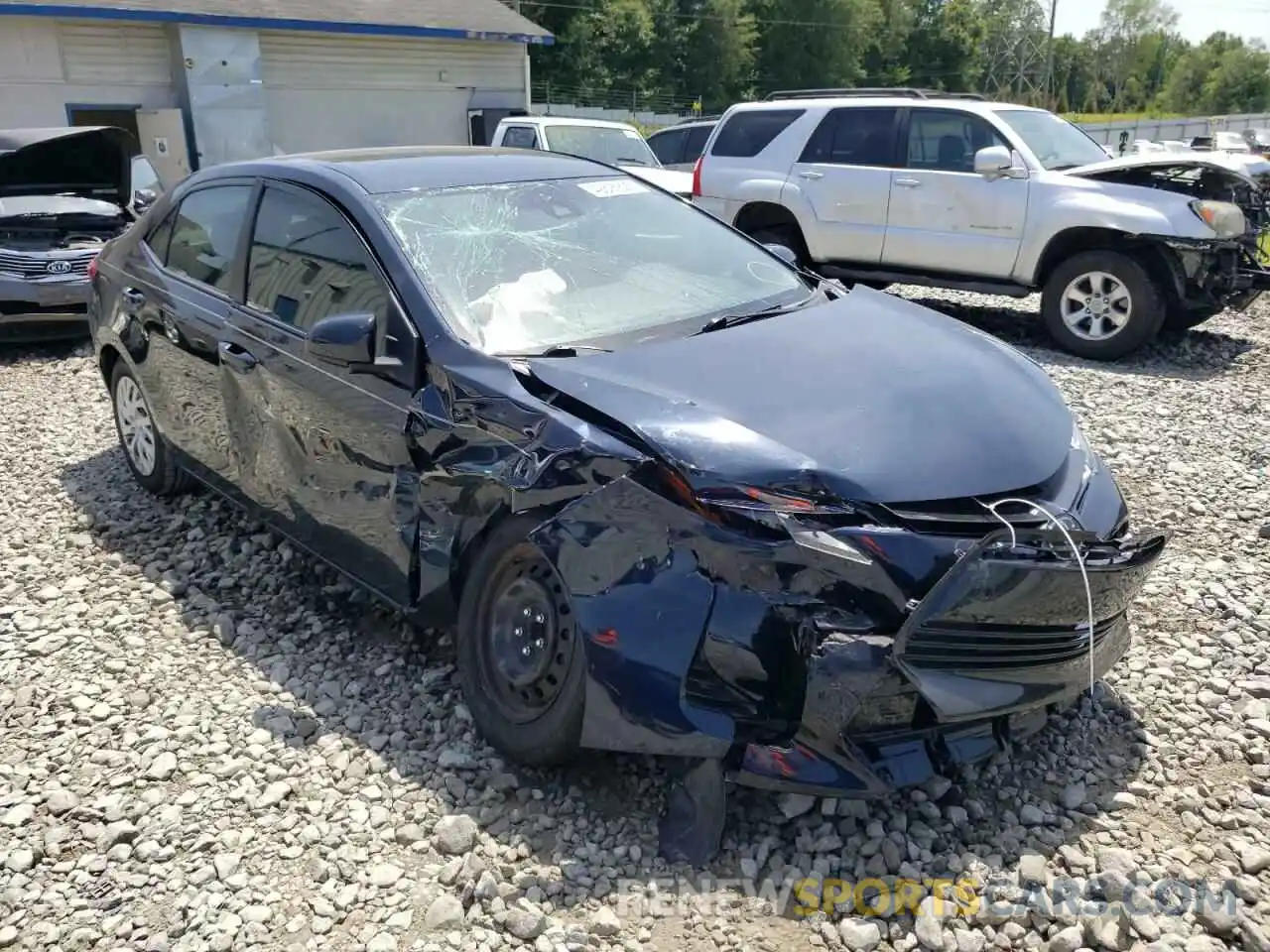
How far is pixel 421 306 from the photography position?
133 inches

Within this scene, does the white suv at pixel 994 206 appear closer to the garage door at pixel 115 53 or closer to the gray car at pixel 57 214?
the gray car at pixel 57 214

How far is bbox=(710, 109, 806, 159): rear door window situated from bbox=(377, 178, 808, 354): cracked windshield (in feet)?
19.5

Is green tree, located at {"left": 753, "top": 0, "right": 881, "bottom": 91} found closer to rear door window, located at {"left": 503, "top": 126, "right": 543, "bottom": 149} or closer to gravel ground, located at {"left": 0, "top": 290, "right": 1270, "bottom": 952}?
rear door window, located at {"left": 503, "top": 126, "right": 543, "bottom": 149}

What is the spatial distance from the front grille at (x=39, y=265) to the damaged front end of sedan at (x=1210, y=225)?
800cm

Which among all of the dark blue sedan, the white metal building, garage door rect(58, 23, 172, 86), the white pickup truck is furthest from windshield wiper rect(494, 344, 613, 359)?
garage door rect(58, 23, 172, 86)

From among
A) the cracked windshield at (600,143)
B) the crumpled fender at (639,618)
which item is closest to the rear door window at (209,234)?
the crumpled fender at (639,618)

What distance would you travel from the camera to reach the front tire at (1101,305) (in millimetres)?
7645

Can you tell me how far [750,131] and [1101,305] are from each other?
3.78 m

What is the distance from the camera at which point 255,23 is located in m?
16.9

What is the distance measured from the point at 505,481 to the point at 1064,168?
7027mm

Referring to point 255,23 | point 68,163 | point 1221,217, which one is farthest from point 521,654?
point 255,23

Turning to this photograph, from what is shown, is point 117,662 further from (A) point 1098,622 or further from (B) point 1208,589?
(B) point 1208,589

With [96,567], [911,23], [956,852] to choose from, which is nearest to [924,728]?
[956,852]

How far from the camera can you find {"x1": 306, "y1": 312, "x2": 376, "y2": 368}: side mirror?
3311mm
